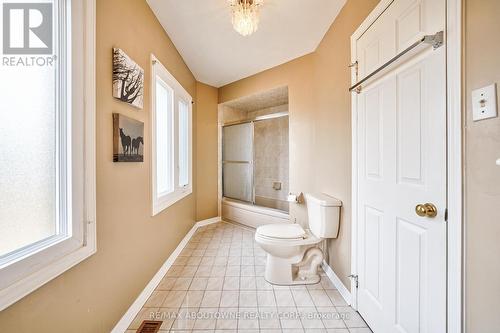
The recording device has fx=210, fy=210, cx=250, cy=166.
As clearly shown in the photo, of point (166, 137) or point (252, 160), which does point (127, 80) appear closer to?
point (166, 137)

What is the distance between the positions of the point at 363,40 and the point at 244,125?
2.31 meters

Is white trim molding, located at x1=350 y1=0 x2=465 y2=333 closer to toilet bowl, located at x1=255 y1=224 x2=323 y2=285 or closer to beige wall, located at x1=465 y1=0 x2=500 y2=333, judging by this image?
beige wall, located at x1=465 y1=0 x2=500 y2=333

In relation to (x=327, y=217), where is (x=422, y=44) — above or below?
above

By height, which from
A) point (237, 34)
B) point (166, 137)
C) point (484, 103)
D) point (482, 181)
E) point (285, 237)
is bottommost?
point (285, 237)

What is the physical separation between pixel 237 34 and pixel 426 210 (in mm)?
2169

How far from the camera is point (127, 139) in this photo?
136 centimetres

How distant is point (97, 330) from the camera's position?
3.61 ft

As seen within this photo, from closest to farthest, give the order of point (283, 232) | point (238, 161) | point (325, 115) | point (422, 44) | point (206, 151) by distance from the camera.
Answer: point (422, 44)
point (283, 232)
point (325, 115)
point (206, 151)
point (238, 161)

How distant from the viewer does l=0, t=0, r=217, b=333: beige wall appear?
2.81 feet

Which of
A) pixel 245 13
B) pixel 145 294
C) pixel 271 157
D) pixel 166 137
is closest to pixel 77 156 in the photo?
pixel 145 294

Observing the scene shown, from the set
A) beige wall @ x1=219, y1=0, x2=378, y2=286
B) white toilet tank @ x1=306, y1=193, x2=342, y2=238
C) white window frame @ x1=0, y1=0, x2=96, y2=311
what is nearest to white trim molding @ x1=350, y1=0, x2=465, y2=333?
beige wall @ x1=219, y1=0, x2=378, y2=286

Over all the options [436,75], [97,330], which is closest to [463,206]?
[436,75]

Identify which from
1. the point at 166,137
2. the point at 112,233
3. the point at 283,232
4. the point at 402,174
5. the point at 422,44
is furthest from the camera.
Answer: the point at 166,137

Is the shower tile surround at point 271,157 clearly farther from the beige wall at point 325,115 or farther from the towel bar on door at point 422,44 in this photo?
the towel bar on door at point 422,44
